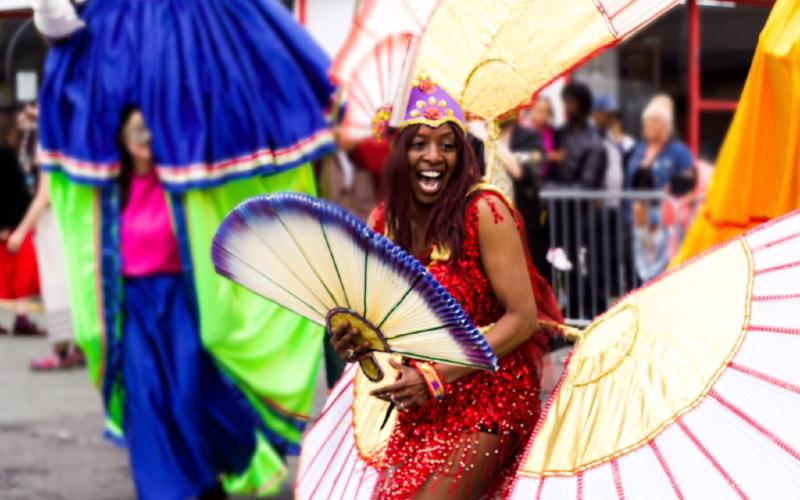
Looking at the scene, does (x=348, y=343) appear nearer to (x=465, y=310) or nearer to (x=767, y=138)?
(x=465, y=310)

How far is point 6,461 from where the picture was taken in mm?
6543

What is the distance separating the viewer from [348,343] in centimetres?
306

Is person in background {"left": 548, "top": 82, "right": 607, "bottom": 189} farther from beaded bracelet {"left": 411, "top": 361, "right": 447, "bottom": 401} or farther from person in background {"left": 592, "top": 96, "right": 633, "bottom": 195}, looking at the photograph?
beaded bracelet {"left": 411, "top": 361, "right": 447, "bottom": 401}

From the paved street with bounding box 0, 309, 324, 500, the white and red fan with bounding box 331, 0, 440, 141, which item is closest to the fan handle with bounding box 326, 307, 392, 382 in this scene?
the white and red fan with bounding box 331, 0, 440, 141

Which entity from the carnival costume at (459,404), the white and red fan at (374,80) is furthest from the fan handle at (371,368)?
the white and red fan at (374,80)

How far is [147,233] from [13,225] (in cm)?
290

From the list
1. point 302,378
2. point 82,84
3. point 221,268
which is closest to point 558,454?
point 221,268

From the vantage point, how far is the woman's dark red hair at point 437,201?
3.29 metres

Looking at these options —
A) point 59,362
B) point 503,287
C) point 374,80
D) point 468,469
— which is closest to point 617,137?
point 59,362

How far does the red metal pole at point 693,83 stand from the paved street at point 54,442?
19.2ft

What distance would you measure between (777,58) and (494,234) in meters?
0.92

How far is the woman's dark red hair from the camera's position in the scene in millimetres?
3287

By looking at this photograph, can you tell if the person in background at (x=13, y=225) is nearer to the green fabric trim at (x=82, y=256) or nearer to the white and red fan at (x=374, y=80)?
the green fabric trim at (x=82, y=256)

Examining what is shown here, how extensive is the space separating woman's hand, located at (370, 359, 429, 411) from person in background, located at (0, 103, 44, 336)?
461 centimetres
